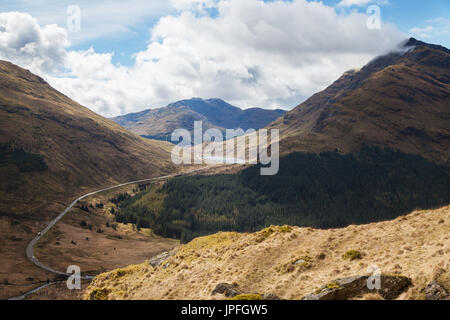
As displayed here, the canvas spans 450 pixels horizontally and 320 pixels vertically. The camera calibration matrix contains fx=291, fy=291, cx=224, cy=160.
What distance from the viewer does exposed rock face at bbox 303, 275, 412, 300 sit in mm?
20234

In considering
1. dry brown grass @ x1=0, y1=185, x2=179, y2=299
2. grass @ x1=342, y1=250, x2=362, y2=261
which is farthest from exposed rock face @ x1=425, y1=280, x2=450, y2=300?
dry brown grass @ x1=0, y1=185, x2=179, y2=299

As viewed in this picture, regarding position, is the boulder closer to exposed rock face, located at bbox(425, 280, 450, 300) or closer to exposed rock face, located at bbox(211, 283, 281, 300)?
exposed rock face, located at bbox(211, 283, 281, 300)

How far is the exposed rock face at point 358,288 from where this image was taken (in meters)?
20.2

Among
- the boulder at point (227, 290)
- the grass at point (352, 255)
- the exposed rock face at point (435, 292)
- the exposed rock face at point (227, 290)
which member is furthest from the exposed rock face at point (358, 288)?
the boulder at point (227, 290)

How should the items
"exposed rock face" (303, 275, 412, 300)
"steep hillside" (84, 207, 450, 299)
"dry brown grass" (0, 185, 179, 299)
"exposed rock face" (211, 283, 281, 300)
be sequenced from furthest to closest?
"dry brown grass" (0, 185, 179, 299) → "exposed rock face" (211, 283, 281, 300) → "steep hillside" (84, 207, 450, 299) → "exposed rock face" (303, 275, 412, 300)

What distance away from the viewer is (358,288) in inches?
851

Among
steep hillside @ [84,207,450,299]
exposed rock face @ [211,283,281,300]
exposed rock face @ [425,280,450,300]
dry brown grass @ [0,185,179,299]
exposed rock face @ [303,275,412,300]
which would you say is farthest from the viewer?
dry brown grass @ [0,185,179,299]

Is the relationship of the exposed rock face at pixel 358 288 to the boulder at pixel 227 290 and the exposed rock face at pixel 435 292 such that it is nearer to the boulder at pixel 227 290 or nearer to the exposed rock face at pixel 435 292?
the exposed rock face at pixel 435 292

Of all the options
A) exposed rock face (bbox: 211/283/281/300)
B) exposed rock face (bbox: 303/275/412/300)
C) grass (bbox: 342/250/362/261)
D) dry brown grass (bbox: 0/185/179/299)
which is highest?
grass (bbox: 342/250/362/261)

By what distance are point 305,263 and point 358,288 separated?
8287 millimetres

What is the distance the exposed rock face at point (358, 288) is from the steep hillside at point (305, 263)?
42 centimetres

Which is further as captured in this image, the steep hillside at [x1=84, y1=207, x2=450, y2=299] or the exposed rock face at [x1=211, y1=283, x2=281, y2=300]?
the exposed rock face at [x1=211, y1=283, x2=281, y2=300]

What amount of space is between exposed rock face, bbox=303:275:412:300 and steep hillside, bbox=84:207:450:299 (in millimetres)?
421

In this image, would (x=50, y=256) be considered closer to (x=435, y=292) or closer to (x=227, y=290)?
(x=227, y=290)
